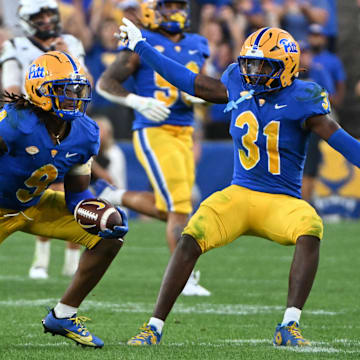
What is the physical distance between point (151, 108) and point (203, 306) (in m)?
1.40

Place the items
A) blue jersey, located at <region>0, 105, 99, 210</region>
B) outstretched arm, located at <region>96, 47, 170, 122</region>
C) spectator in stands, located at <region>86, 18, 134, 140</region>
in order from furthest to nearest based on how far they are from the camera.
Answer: spectator in stands, located at <region>86, 18, 134, 140</region> < outstretched arm, located at <region>96, 47, 170, 122</region> < blue jersey, located at <region>0, 105, 99, 210</region>

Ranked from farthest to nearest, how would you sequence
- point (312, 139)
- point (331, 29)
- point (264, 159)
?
point (331, 29) → point (312, 139) → point (264, 159)

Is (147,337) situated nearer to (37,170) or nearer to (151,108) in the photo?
(37,170)

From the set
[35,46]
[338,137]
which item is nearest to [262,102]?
[338,137]

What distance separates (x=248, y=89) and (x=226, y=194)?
0.54 metres

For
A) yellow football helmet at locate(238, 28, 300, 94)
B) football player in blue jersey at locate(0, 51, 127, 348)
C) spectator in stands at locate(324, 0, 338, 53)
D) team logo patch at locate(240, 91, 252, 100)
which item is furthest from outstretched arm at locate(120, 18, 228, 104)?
spectator in stands at locate(324, 0, 338, 53)

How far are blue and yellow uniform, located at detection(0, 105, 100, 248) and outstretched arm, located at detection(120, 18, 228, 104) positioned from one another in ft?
1.93

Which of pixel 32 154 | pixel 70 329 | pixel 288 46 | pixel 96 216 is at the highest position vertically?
pixel 288 46

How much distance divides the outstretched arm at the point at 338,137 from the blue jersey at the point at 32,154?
1075 mm

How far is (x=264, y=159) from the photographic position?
16.3 ft

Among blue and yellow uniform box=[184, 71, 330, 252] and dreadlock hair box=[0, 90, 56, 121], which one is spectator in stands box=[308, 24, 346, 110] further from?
dreadlock hair box=[0, 90, 56, 121]

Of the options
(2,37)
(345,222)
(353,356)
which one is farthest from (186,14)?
(345,222)

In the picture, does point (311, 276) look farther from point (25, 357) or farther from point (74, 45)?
point (74, 45)

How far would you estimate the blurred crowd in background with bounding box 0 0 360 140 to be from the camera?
40.3 feet
